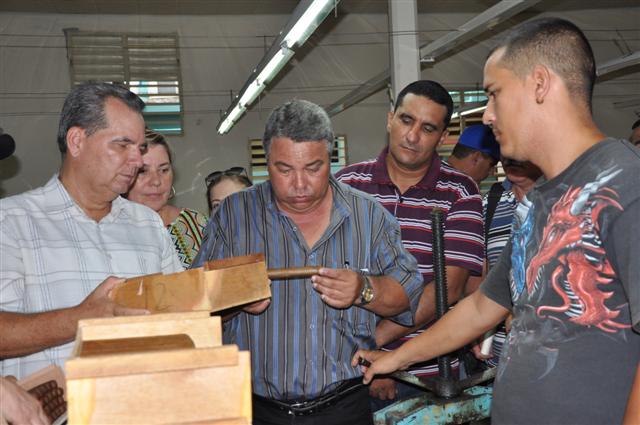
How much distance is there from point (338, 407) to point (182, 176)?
934 centimetres

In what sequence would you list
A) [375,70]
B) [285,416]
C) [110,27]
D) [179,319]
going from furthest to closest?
1. [375,70]
2. [110,27]
3. [285,416]
4. [179,319]

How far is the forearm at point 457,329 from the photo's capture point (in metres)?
1.79

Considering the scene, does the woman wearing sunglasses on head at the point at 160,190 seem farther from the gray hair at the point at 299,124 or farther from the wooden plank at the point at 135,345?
the wooden plank at the point at 135,345

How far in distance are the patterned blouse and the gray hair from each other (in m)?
1.43

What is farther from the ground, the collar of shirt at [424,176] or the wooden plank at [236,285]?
the collar of shirt at [424,176]

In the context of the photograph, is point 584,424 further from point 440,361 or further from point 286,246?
point 286,246

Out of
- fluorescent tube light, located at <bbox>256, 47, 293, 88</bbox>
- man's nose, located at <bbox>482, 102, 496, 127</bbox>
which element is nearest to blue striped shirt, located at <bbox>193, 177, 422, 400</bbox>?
man's nose, located at <bbox>482, 102, 496, 127</bbox>

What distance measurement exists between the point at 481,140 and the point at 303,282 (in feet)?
6.48

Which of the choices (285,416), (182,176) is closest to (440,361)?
(285,416)

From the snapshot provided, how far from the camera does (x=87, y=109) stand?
1.92m

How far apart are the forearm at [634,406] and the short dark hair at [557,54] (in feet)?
1.96

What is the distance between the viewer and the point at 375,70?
11602 mm

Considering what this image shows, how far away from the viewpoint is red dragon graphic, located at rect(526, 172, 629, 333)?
1.24 meters

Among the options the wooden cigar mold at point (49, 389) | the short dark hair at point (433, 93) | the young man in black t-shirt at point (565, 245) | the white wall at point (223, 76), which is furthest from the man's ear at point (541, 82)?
the white wall at point (223, 76)
